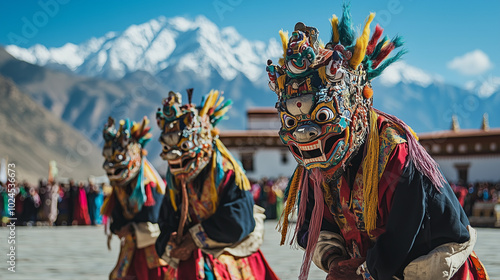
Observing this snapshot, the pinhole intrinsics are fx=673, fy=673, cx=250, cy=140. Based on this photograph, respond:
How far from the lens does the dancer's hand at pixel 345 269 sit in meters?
3.06

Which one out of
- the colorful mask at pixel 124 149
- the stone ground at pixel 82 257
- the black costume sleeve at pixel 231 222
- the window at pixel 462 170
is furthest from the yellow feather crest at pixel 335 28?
the window at pixel 462 170

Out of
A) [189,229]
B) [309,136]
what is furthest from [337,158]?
[189,229]

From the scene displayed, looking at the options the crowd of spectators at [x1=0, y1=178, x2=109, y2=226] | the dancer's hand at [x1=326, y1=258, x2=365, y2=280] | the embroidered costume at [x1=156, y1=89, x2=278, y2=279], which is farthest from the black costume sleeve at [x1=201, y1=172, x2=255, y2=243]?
the crowd of spectators at [x1=0, y1=178, x2=109, y2=226]

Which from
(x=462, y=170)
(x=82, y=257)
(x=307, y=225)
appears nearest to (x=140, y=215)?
(x=307, y=225)

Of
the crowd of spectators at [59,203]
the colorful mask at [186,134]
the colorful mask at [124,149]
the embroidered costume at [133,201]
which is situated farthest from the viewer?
the crowd of spectators at [59,203]

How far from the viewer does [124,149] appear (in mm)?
6840

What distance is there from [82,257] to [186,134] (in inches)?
288

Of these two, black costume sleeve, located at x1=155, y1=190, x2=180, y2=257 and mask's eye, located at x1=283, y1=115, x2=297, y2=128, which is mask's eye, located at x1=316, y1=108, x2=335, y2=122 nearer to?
mask's eye, located at x1=283, y1=115, x2=297, y2=128

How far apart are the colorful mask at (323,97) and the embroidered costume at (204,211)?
2.25 meters

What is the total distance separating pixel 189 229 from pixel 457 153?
34.5m

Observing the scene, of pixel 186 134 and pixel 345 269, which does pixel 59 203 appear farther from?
pixel 345 269

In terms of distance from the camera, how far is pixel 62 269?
10266mm

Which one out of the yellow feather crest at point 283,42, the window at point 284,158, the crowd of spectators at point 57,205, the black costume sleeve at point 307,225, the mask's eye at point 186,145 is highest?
the window at point 284,158

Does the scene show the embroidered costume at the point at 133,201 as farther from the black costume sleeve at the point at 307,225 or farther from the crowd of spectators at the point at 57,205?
the crowd of spectators at the point at 57,205
